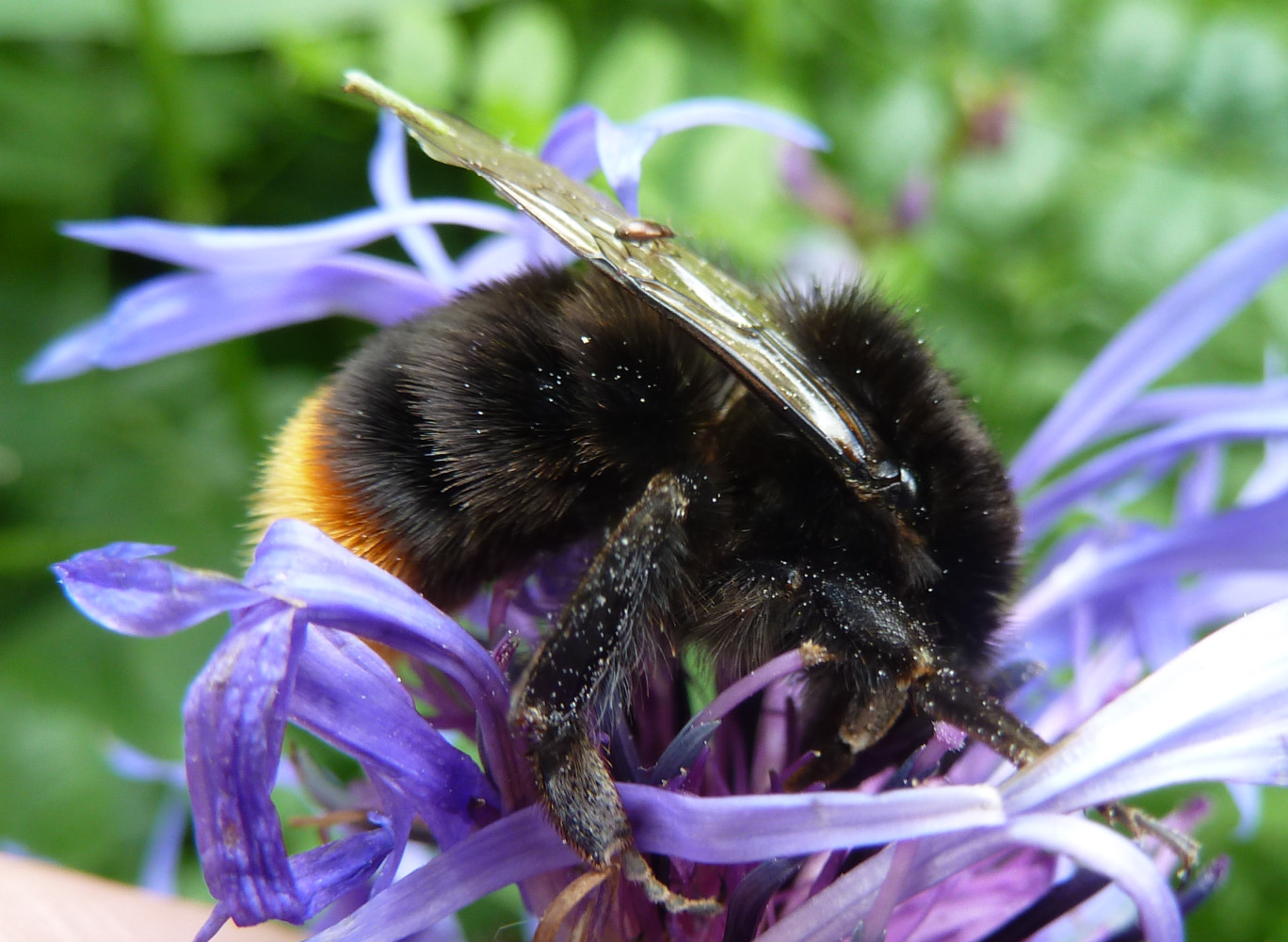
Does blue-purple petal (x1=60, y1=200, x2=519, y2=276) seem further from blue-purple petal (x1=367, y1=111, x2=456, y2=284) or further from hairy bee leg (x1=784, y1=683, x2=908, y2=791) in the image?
hairy bee leg (x1=784, y1=683, x2=908, y2=791)

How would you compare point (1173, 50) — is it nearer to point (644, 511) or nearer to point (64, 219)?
point (644, 511)

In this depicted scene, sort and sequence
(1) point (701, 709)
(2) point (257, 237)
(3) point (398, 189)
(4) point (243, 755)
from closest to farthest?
(4) point (243, 755), (1) point (701, 709), (2) point (257, 237), (3) point (398, 189)

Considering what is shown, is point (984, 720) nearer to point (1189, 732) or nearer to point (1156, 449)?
point (1189, 732)

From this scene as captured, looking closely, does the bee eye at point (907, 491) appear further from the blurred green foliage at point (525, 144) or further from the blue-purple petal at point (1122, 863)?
the blurred green foliage at point (525, 144)

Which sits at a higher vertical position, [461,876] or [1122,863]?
[1122,863]

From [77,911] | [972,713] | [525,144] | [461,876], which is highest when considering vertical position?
[972,713]

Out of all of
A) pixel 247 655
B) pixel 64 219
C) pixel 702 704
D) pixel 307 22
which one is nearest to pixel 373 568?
pixel 247 655

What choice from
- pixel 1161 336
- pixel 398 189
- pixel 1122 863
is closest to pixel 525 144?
pixel 398 189

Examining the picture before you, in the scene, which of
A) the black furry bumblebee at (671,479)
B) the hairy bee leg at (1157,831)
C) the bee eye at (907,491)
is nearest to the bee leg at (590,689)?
the black furry bumblebee at (671,479)
